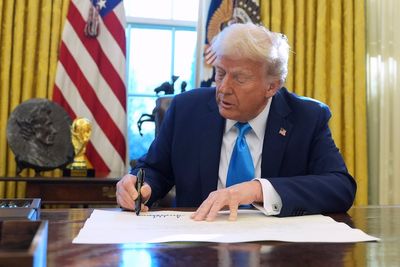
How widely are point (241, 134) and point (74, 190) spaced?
149 centimetres

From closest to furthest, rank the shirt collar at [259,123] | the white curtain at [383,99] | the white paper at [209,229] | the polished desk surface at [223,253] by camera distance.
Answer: the polished desk surface at [223,253]
the white paper at [209,229]
the shirt collar at [259,123]
the white curtain at [383,99]

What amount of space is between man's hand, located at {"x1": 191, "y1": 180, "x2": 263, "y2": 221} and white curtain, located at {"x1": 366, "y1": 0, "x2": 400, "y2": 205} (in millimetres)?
2871

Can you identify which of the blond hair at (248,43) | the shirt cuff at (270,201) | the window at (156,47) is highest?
the window at (156,47)

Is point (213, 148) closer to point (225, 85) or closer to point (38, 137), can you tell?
point (225, 85)

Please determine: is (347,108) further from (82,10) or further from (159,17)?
(82,10)

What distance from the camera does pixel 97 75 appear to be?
393 cm

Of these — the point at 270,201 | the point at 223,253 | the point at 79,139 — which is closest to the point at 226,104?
the point at 270,201

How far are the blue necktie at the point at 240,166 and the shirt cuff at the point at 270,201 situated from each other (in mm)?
370

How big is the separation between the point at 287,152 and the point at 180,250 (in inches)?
44.8

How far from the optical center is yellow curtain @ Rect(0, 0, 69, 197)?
370 cm

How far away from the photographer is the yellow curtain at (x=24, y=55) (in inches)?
145

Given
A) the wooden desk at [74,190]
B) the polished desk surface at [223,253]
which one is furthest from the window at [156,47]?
the polished desk surface at [223,253]

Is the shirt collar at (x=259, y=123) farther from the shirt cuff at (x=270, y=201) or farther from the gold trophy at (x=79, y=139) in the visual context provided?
the gold trophy at (x=79, y=139)

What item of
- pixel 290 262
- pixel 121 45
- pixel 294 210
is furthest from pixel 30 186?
pixel 290 262
